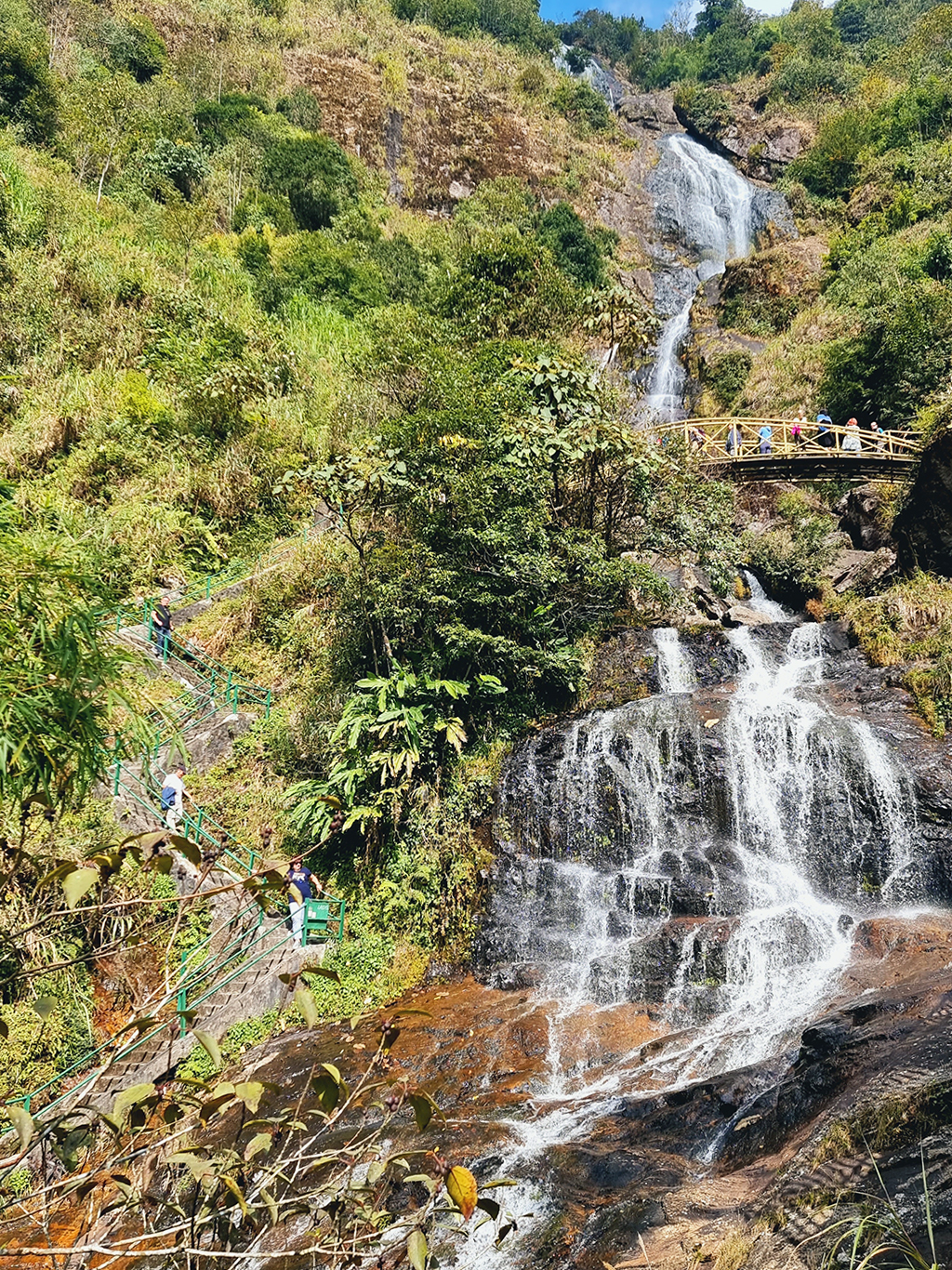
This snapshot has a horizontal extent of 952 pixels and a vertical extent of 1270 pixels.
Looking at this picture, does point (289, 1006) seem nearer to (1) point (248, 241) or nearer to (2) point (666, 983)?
(2) point (666, 983)

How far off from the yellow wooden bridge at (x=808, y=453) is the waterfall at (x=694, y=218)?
1136 cm

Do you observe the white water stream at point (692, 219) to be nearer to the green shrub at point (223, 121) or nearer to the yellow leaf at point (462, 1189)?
the green shrub at point (223, 121)

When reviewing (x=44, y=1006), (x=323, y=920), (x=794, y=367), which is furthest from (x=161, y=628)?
(x=794, y=367)

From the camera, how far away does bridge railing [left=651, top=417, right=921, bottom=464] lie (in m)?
17.6

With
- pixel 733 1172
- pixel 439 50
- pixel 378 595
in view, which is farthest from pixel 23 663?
pixel 439 50

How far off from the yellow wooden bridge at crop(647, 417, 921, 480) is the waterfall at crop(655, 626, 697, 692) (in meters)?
4.32

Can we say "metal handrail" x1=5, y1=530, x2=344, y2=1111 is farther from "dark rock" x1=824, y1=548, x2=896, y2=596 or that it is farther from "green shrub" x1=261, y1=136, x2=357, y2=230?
"green shrub" x1=261, y1=136, x2=357, y2=230

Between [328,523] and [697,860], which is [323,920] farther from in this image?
[328,523]

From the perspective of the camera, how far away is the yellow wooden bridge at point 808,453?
58.0ft

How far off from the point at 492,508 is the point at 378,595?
7.44 ft

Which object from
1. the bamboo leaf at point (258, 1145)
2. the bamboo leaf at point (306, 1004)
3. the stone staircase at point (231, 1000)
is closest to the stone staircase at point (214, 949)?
the stone staircase at point (231, 1000)

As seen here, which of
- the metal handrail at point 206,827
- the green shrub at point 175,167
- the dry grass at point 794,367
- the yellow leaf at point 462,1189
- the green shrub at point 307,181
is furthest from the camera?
the green shrub at point 307,181

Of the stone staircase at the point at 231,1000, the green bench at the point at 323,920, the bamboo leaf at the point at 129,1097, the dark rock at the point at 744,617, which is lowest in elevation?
the stone staircase at the point at 231,1000

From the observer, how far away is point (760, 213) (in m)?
39.2
